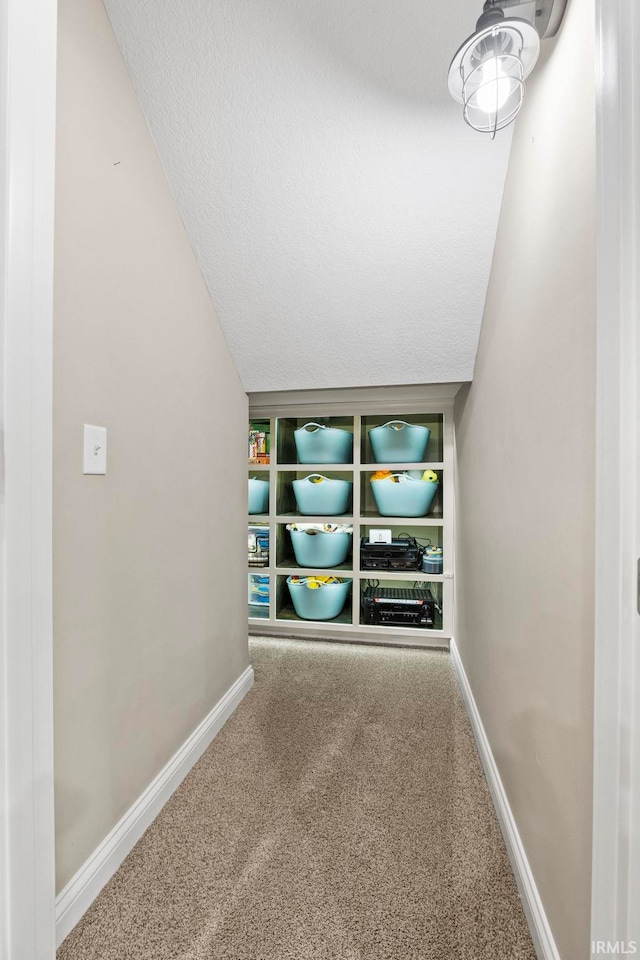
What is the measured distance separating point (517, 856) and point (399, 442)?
2.08 meters

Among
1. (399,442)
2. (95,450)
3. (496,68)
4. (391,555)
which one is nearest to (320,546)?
(391,555)

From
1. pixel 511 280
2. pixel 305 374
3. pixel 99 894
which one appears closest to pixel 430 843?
pixel 99 894

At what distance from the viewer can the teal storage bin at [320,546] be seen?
2869mm

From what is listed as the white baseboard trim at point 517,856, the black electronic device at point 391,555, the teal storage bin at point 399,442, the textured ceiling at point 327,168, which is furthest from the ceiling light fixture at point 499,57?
the black electronic device at point 391,555

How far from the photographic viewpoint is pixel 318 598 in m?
2.87

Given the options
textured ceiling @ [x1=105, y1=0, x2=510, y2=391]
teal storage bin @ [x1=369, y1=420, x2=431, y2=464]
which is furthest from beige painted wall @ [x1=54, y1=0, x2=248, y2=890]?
teal storage bin @ [x1=369, y1=420, x2=431, y2=464]

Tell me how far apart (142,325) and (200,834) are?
1502 mm

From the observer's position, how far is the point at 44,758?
75cm

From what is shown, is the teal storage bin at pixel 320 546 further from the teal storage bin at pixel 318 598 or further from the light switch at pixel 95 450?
the light switch at pixel 95 450

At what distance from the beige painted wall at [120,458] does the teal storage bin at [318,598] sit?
1.15 meters

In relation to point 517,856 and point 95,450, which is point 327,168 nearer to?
point 95,450

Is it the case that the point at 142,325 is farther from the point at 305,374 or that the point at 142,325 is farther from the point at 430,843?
the point at 430,843

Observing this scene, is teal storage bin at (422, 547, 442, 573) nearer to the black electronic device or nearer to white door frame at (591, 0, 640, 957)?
the black electronic device

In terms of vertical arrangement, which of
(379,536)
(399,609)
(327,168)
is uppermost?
(327,168)
